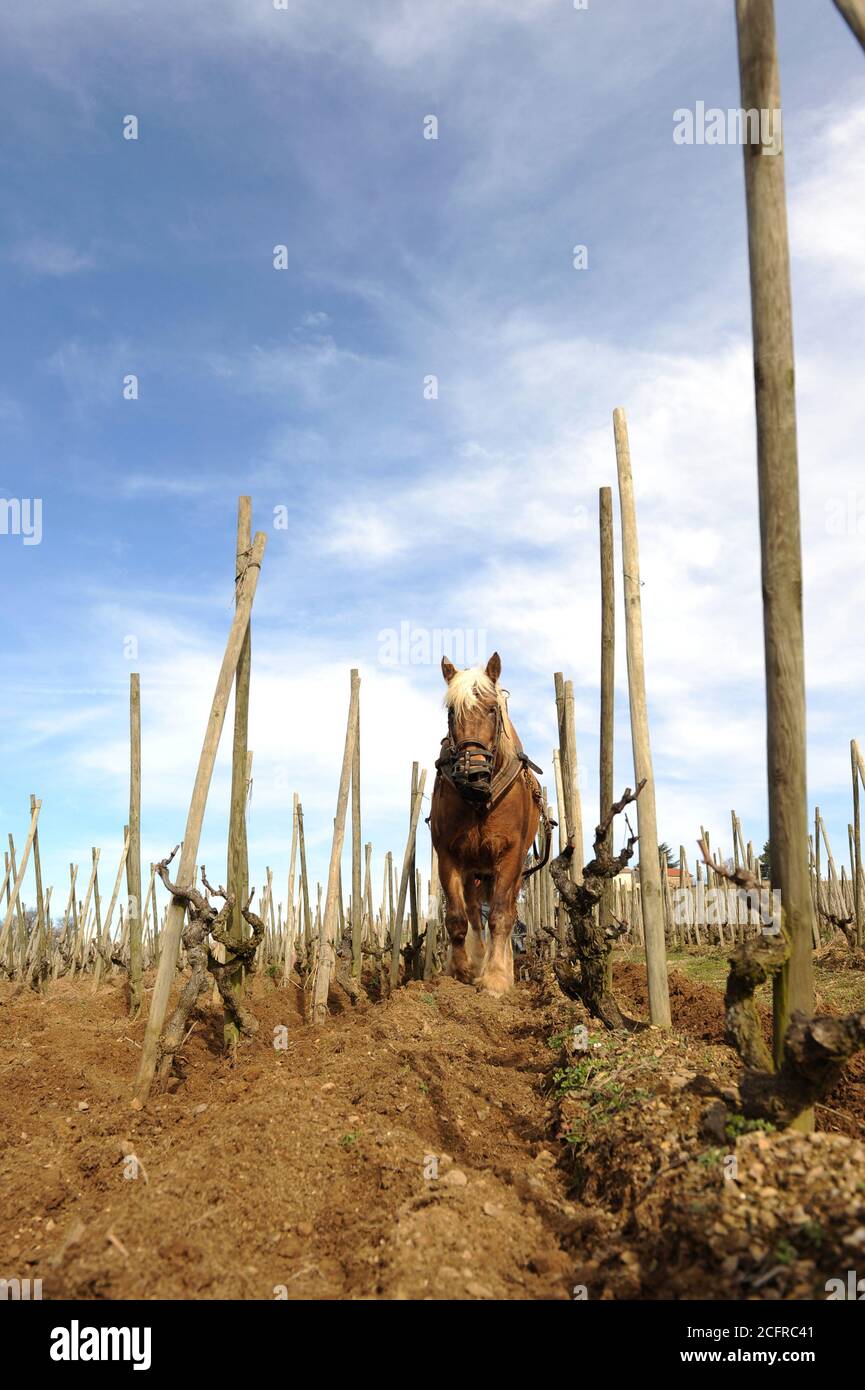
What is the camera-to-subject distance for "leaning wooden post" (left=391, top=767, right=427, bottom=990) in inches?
469

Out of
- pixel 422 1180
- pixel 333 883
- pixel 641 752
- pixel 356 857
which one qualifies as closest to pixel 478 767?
pixel 641 752

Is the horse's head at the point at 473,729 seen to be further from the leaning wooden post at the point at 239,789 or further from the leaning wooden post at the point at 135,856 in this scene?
the leaning wooden post at the point at 135,856

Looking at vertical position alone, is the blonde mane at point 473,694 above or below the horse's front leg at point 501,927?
above

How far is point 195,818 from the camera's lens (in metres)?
7.11

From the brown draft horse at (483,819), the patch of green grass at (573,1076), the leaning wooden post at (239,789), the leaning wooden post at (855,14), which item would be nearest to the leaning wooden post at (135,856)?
the leaning wooden post at (239,789)

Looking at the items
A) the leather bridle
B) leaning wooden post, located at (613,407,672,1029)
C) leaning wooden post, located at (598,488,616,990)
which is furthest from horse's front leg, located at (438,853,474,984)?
leaning wooden post, located at (613,407,672,1029)

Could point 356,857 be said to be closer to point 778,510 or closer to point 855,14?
point 778,510

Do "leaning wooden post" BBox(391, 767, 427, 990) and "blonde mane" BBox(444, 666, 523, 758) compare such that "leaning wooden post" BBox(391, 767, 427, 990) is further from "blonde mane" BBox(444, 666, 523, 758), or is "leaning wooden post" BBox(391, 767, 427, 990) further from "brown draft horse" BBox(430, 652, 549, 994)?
"blonde mane" BBox(444, 666, 523, 758)

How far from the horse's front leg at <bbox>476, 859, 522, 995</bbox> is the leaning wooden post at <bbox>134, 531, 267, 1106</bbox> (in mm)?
3530

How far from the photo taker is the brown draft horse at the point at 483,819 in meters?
8.59

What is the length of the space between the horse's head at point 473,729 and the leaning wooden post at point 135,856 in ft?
13.8

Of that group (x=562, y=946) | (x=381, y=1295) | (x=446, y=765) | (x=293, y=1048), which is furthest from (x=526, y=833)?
(x=381, y=1295)
